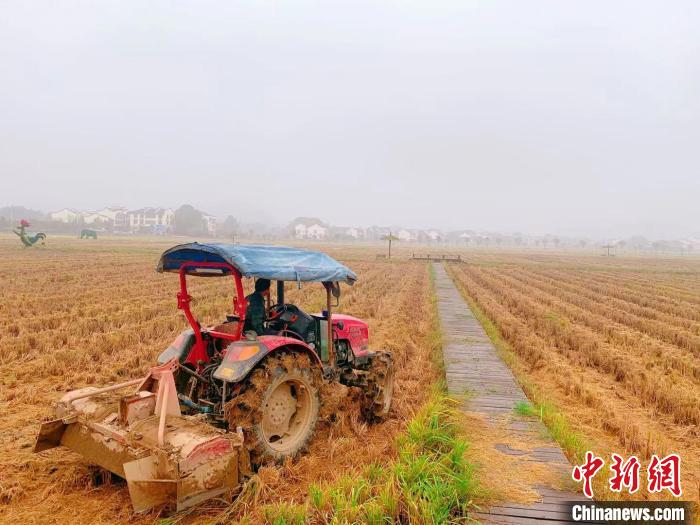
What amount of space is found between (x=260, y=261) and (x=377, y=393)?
2591 millimetres

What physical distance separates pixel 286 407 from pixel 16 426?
3.54 meters

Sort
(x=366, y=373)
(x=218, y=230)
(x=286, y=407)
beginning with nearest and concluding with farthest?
1. (x=286, y=407)
2. (x=366, y=373)
3. (x=218, y=230)

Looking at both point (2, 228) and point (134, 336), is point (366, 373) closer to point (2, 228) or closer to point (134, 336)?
point (134, 336)

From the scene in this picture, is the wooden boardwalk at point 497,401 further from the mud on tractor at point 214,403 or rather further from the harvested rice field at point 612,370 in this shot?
the mud on tractor at point 214,403

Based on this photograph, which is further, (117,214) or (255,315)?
(117,214)

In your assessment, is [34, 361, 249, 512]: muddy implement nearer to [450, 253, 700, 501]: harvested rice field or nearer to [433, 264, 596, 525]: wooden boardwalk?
[433, 264, 596, 525]: wooden boardwalk

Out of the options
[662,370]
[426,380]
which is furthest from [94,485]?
[662,370]

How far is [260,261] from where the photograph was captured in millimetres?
4609

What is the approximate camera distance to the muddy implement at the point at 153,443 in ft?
11.3

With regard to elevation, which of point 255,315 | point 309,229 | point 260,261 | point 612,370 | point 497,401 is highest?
point 309,229

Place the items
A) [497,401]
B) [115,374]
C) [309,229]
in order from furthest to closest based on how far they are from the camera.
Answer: [309,229]
[115,374]
[497,401]

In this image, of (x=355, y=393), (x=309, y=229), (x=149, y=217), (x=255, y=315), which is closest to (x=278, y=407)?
(x=255, y=315)

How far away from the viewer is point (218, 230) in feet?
526

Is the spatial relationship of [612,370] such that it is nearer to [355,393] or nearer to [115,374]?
[355,393]
